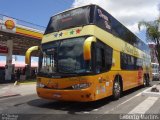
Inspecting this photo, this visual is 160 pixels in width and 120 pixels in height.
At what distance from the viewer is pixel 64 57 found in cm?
1110

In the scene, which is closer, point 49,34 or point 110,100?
point 49,34

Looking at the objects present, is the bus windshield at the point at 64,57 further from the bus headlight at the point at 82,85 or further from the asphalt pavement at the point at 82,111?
the asphalt pavement at the point at 82,111

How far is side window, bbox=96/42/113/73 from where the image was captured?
446 inches

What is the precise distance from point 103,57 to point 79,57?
1412mm

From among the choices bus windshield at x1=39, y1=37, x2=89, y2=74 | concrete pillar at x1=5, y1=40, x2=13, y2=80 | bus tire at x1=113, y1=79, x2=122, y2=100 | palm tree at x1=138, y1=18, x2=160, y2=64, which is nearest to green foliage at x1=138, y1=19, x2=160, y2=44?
palm tree at x1=138, y1=18, x2=160, y2=64

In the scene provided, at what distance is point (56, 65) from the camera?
1121cm

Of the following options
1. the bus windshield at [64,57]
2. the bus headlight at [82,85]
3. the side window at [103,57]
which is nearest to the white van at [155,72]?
the side window at [103,57]

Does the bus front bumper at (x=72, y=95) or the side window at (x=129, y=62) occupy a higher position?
the side window at (x=129, y=62)

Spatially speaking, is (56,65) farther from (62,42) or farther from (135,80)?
(135,80)

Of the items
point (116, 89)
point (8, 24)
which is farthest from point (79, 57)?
point (8, 24)

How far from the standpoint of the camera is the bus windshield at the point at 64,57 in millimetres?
10797

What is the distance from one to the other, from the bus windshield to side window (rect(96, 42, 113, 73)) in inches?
28.7

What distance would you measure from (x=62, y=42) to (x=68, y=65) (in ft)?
3.49

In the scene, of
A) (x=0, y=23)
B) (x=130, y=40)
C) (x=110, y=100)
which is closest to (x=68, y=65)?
(x=110, y=100)
